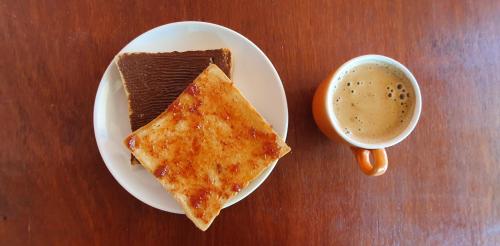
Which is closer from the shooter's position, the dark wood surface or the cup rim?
the cup rim

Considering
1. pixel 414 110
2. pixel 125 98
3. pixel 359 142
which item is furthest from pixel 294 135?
pixel 125 98

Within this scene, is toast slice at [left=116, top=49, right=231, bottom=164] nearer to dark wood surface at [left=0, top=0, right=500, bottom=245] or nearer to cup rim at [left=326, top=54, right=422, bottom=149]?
dark wood surface at [left=0, top=0, right=500, bottom=245]

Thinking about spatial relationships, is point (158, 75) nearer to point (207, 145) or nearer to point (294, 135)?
point (207, 145)

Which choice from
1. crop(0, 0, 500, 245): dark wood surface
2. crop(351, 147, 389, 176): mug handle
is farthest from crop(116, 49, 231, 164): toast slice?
crop(351, 147, 389, 176): mug handle

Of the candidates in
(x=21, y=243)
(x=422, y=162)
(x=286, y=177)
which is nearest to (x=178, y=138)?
(x=286, y=177)

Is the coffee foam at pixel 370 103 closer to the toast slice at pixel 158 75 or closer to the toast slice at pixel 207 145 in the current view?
the toast slice at pixel 207 145

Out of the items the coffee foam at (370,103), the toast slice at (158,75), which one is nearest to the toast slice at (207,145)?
the toast slice at (158,75)
